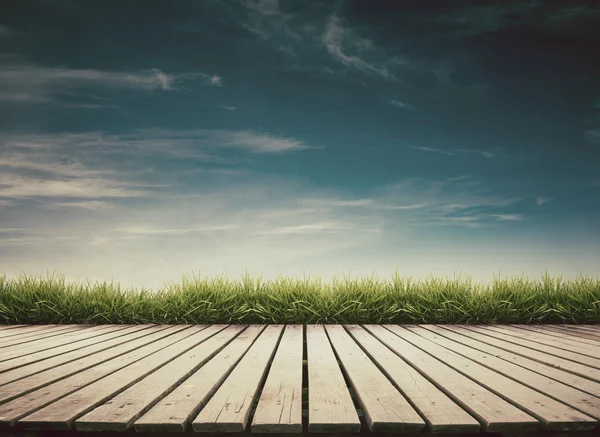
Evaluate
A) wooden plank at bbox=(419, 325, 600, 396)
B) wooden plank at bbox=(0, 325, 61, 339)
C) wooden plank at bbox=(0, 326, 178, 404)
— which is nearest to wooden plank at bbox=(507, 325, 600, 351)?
wooden plank at bbox=(419, 325, 600, 396)

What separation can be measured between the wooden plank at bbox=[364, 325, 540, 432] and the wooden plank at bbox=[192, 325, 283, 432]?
899 mm

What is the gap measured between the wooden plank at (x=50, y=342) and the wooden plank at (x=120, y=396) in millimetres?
1015

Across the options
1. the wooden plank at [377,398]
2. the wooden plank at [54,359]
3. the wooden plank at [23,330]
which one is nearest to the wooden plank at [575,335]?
the wooden plank at [377,398]

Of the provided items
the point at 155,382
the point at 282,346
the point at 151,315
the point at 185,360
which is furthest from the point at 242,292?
the point at 155,382

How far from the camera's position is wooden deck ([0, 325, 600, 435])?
1771 mm

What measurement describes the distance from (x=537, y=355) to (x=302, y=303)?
244cm

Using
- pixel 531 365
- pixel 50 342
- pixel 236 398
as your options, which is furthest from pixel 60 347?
pixel 531 365

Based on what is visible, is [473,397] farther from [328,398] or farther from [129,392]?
[129,392]

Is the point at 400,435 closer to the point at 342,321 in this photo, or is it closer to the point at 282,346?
the point at 282,346

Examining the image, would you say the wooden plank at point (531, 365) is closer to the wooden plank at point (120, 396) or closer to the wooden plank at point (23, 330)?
the wooden plank at point (120, 396)

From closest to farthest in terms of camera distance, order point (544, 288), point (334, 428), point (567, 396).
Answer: point (334, 428)
point (567, 396)
point (544, 288)

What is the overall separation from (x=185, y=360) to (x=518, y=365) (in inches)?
80.2

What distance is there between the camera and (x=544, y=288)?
212 inches

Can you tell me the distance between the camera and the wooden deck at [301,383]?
1771 millimetres
